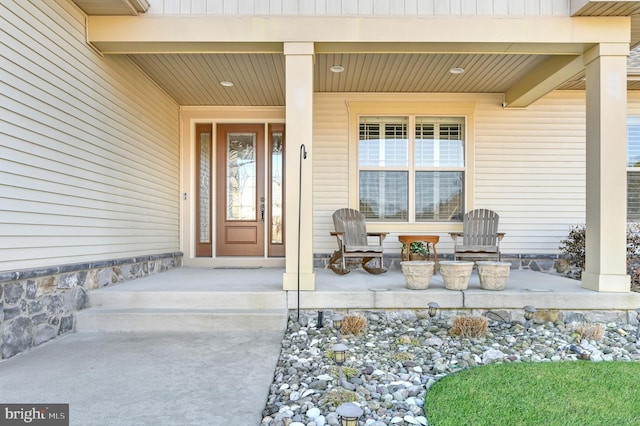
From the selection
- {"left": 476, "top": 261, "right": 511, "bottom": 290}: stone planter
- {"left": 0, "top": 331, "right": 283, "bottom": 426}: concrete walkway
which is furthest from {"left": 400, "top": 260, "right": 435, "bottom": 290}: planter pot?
{"left": 0, "top": 331, "right": 283, "bottom": 426}: concrete walkway

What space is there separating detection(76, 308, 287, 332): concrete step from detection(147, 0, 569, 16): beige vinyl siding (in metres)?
2.82

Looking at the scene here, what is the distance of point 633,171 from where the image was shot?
586cm

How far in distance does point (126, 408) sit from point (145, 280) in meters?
2.82

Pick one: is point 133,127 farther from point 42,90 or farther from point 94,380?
point 94,380

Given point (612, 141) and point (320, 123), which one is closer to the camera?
point (612, 141)

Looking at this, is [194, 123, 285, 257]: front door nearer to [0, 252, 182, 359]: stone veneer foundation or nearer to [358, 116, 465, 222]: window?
[358, 116, 465, 222]: window

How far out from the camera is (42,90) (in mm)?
3238

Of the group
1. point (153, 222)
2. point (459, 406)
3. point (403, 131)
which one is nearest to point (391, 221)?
point (403, 131)

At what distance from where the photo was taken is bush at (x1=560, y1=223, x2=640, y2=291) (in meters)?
5.30

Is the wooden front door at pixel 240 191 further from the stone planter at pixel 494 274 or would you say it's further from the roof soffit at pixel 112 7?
the stone planter at pixel 494 274

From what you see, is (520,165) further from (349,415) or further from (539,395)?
(349,415)

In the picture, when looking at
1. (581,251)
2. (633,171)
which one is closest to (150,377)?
(581,251)

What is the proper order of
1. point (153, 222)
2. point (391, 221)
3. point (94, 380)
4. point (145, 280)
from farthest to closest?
point (391, 221), point (153, 222), point (145, 280), point (94, 380)

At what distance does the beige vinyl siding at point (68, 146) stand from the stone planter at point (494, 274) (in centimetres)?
379
